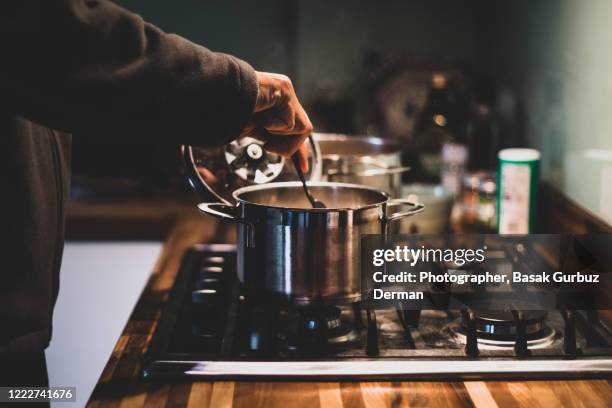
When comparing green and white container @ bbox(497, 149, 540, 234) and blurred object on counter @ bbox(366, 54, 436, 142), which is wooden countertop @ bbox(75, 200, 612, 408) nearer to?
green and white container @ bbox(497, 149, 540, 234)

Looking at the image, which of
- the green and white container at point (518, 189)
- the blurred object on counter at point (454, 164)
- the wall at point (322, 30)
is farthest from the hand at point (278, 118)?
the wall at point (322, 30)

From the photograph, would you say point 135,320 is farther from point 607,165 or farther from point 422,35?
point 422,35

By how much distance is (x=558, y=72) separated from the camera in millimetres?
1515

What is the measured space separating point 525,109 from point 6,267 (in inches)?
50.6

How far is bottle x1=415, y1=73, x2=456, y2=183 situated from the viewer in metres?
1.86

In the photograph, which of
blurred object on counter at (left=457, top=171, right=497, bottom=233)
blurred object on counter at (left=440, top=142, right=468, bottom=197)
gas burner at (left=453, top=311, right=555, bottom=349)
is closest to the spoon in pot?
gas burner at (left=453, top=311, right=555, bottom=349)

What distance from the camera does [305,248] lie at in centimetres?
88

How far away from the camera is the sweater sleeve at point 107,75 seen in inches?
26.1

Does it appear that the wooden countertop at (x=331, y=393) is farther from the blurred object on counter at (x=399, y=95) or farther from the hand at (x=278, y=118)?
the blurred object on counter at (x=399, y=95)

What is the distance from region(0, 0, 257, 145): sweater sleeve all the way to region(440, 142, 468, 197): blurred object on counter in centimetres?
105

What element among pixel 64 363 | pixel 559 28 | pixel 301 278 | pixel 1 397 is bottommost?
pixel 64 363

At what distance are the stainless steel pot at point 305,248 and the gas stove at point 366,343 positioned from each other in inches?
1.4

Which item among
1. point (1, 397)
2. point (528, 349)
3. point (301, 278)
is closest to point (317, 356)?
point (301, 278)

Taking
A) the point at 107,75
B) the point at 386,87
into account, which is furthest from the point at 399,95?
the point at 107,75
